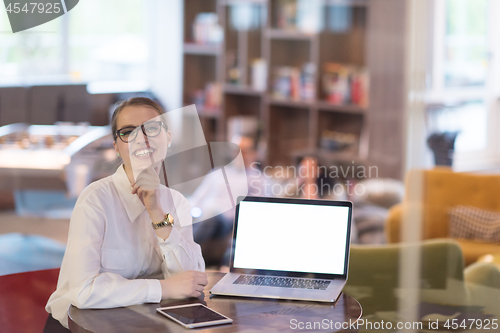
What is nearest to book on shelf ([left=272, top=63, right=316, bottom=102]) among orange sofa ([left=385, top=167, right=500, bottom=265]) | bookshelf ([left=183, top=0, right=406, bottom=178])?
bookshelf ([left=183, top=0, right=406, bottom=178])

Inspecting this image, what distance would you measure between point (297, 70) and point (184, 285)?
321cm

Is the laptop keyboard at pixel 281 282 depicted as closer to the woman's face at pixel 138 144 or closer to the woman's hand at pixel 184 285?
the woman's hand at pixel 184 285

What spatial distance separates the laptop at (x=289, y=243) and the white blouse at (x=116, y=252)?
12 centimetres

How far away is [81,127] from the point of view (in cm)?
202

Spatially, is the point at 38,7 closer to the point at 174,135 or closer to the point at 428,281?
the point at 174,135

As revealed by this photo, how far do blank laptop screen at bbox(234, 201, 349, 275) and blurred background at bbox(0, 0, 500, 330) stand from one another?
19 centimetres

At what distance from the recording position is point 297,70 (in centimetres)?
433

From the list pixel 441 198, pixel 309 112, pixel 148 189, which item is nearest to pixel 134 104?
pixel 148 189

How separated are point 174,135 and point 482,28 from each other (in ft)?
9.13

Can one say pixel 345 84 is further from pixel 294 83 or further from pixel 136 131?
pixel 136 131


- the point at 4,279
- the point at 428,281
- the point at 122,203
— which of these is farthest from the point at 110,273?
the point at 428,281

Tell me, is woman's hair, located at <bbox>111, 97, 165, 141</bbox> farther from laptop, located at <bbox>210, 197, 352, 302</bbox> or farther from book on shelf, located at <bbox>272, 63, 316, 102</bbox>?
book on shelf, located at <bbox>272, 63, 316, 102</bbox>


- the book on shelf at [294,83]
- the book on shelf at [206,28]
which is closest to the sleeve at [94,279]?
the book on shelf at [294,83]

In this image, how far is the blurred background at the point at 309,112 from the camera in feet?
5.95
